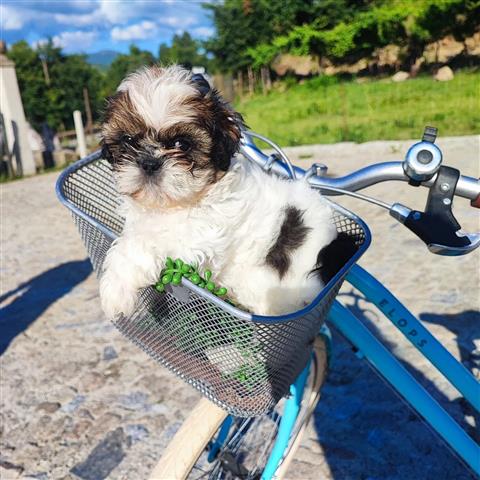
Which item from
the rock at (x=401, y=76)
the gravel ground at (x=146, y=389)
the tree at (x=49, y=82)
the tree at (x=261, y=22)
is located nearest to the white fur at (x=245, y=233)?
the gravel ground at (x=146, y=389)

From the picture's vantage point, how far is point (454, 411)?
3117 mm

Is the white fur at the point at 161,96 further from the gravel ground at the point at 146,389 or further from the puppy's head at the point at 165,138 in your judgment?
the gravel ground at the point at 146,389

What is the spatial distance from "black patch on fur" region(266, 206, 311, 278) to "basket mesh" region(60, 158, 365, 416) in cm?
41

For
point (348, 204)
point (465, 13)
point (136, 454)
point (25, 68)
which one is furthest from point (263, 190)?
point (25, 68)

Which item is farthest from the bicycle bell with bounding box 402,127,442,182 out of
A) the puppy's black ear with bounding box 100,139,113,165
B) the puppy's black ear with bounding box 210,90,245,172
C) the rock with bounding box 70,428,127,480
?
the rock with bounding box 70,428,127,480

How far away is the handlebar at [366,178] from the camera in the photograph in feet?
4.76

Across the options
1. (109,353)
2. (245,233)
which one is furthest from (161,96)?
(109,353)

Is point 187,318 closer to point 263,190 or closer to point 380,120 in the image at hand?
point 263,190

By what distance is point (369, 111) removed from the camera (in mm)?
15938

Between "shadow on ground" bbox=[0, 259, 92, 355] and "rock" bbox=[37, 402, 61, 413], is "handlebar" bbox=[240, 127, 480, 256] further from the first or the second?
"shadow on ground" bbox=[0, 259, 92, 355]

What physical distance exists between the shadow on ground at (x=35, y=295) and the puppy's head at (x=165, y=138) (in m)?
3.26

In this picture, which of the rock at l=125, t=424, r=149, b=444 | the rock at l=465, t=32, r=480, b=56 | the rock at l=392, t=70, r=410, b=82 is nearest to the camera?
the rock at l=125, t=424, r=149, b=444

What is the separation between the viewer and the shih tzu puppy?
164 cm

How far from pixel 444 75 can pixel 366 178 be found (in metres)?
21.1
